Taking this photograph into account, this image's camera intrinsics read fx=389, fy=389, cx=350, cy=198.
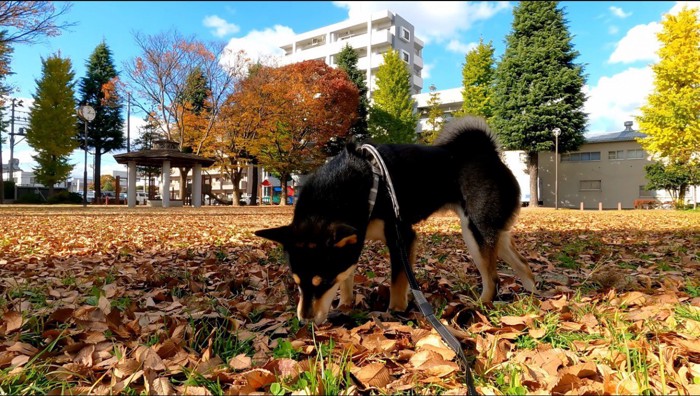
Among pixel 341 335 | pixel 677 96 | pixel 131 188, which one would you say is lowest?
pixel 341 335

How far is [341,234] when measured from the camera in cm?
214

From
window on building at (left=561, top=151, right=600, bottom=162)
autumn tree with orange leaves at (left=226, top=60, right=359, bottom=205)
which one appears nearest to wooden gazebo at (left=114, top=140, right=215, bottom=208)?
autumn tree with orange leaves at (left=226, top=60, right=359, bottom=205)

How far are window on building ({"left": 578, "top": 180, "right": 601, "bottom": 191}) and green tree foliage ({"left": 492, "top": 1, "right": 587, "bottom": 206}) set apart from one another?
732cm

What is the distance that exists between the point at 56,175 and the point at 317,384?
4259cm

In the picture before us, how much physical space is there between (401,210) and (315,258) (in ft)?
2.49

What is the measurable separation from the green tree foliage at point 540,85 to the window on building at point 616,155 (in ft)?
24.6

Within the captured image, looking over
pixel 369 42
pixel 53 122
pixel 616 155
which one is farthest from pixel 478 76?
pixel 53 122

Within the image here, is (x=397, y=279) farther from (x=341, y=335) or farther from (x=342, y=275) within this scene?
(x=341, y=335)

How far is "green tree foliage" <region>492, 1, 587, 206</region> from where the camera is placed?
28.1 meters

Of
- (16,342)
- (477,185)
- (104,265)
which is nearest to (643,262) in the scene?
(477,185)

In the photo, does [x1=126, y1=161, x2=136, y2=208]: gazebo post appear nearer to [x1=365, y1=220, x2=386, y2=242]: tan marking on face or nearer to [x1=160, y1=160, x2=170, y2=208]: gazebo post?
[x1=160, y1=160, x2=170, y2=208]: gazebo post

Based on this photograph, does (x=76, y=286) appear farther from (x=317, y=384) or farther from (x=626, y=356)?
(x=626, y=356)

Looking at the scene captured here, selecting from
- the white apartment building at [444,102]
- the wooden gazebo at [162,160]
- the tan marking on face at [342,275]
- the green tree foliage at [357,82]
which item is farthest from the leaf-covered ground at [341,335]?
the white apartment building at [444,102]

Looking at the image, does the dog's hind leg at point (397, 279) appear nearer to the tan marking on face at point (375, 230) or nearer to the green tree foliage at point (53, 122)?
the tan marking on face at point (375, 230)
